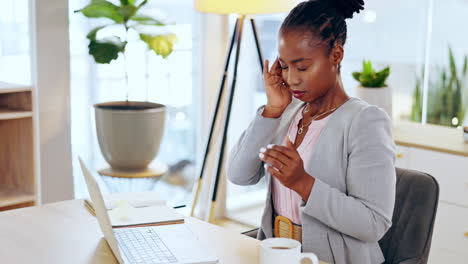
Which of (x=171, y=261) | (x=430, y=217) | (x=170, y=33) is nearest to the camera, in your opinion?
(x=171, y=261)

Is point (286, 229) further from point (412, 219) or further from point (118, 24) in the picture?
point (118, 24)

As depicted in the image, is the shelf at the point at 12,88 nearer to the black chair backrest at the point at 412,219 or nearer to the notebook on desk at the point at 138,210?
the notebook on desk at the point at 138,210

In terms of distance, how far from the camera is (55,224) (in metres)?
1.85

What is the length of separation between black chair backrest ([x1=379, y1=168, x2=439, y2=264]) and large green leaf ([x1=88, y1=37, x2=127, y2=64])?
5.43 feet

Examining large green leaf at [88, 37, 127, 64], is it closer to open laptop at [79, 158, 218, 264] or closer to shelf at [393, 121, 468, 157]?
shelf at [393, 121, 468, 157]

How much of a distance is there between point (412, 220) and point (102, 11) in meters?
1.82

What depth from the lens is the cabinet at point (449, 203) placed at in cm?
281

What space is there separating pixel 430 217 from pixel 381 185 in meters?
0.25

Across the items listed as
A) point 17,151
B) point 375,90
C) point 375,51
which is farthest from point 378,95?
point 17,151

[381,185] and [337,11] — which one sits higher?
[337,11]

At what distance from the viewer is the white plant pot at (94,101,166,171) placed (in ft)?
10.5

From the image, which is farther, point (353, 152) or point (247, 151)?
point (247, 151)

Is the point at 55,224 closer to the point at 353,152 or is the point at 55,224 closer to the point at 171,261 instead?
the point at 171,261

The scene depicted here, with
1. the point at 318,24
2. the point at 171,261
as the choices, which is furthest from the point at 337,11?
the point at 171,261
